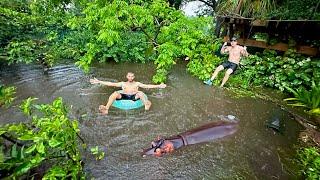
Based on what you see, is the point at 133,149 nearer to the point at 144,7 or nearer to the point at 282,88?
the point at 144,7

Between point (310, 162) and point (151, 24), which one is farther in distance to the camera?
point (151, 24)

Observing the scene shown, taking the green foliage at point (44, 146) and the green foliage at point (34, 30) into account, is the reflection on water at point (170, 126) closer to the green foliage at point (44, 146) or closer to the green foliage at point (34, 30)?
A: the green foliage at point (34, 30)

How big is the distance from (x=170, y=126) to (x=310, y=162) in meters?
3.10

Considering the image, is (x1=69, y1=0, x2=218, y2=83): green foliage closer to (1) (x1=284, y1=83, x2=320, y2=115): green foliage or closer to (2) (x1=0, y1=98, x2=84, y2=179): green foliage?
(1) (x1=284, y1=83, x2=320, y2=115): green foliage

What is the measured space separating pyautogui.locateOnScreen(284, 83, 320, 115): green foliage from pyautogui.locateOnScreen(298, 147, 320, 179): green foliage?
217cm

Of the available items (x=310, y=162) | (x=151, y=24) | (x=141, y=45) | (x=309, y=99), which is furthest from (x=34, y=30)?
(x=310, y=162)

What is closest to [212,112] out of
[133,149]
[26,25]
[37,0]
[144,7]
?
[133,149]

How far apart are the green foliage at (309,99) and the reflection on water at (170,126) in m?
0.80

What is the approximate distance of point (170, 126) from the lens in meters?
7.06

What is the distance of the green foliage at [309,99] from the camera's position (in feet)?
26.5

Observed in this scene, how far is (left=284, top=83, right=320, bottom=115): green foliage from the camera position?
808cm

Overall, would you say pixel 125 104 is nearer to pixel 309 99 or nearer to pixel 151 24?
pixel 151 24

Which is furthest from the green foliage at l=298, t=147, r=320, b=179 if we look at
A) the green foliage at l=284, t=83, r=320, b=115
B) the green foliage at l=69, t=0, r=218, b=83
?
the green foliage at l=69, t=0, r=218, b=83

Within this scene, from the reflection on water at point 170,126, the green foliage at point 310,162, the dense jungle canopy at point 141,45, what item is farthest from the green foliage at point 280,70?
the green foliage at point 310,162
